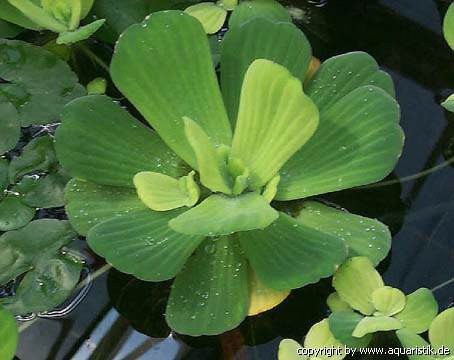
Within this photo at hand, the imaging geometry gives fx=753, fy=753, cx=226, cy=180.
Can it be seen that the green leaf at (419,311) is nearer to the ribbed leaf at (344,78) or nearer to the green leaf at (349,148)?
the green leaf at (349,148)

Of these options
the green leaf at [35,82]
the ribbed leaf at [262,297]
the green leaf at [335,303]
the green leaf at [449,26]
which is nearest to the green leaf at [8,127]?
the green leaf at [35,82]

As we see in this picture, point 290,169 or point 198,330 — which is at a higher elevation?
point 290,169

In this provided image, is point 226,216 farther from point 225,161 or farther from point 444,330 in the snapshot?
point 444,330

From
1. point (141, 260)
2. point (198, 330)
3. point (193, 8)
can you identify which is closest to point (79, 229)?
point (141, 260)

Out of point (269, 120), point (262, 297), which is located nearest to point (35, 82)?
point (269, 120)

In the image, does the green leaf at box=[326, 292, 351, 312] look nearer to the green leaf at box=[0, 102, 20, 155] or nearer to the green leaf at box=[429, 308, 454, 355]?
the green leaf at box=[429, 308, 454, 355]

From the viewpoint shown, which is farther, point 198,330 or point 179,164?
point 179,164

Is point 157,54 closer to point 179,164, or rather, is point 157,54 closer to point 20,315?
point 179,164
